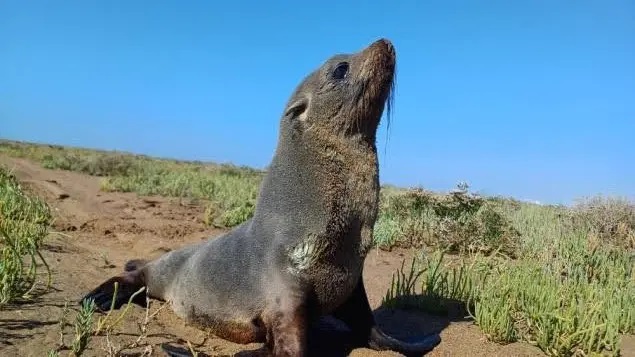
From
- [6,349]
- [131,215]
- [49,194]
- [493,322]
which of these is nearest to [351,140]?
[493,322]

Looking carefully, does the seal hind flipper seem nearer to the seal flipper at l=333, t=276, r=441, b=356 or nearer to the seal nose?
the seal flipper at l=333, t=276, r=441, b=356

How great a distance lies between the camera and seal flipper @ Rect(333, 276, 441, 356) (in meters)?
3.45

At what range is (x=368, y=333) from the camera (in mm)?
3523

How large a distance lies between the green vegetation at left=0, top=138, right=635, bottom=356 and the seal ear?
4.99ft

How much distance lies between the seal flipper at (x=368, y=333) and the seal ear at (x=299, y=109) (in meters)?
1.05

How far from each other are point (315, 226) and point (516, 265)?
2.33m

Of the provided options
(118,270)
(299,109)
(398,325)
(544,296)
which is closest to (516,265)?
(544,296)

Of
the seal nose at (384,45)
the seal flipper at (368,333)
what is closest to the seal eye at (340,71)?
the seal nose at (384,45)

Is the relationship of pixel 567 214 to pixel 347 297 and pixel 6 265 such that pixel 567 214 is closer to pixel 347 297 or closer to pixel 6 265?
pixel 347 297

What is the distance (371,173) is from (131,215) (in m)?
6.43

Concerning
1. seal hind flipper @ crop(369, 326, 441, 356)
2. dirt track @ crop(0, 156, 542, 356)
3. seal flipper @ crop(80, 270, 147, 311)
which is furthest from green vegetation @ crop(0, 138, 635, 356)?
seal flipper @ crop(80, 270, 147, 311)

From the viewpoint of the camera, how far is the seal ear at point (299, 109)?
11.4ft

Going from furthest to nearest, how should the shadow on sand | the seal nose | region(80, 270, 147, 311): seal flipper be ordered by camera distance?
region(80, 270, 147, 311): seal flipper
the shadow on sand
the seal nose

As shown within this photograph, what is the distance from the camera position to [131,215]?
889 cm
